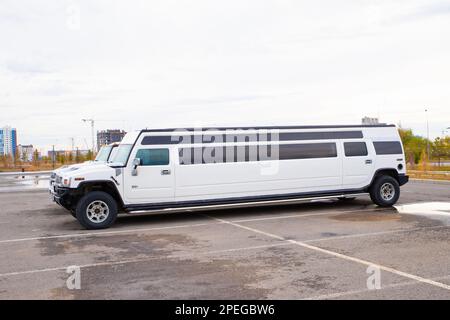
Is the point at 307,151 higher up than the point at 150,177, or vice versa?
the point at 307,151

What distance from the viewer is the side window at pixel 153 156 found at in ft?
37.2

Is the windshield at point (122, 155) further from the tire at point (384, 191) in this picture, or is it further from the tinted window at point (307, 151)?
the tire at point (384, 191)

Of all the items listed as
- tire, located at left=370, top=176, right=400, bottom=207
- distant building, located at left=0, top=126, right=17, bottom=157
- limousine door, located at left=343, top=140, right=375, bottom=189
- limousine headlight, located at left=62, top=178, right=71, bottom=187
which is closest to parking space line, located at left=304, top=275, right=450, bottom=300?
limousine headlight, located at left=62, top=178, right=71, bottom=187

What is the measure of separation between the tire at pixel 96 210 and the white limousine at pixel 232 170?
0.07ft

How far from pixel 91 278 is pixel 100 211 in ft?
14.7

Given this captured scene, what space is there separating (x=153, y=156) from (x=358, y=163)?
18.4 ft

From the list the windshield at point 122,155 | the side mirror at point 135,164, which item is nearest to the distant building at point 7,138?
the windshield at point 122,155

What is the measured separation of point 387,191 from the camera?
13.7 meters

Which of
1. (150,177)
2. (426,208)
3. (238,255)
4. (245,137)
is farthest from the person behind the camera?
(426,208)

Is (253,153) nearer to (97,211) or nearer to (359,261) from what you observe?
(97,211)

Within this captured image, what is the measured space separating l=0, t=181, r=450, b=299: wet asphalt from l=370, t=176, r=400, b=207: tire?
410mm

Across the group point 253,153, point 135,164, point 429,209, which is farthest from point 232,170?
point 429,209

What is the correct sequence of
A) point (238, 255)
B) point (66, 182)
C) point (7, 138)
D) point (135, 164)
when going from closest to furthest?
point (238, 255), point (66, 182), point (135, 164), point (7, 138)

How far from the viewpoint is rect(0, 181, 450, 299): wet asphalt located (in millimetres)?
5906
